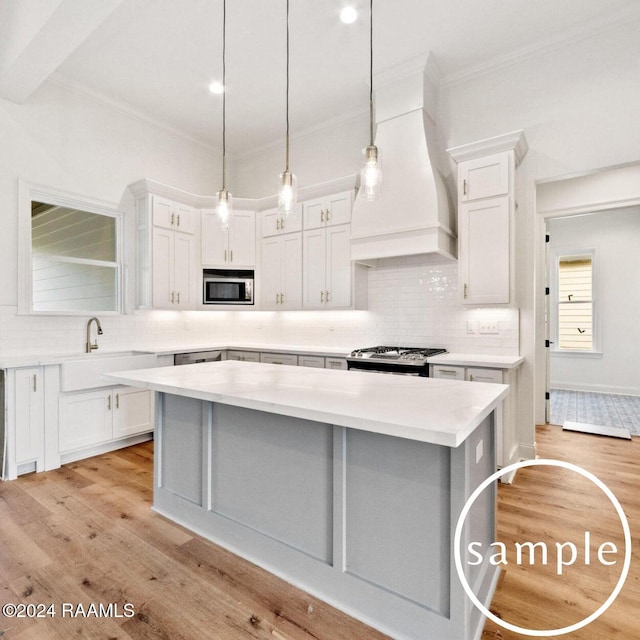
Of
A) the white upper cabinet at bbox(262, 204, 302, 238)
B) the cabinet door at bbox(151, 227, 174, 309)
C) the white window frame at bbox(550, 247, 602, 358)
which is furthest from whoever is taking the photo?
the white window frame at bbox(550, 247, 602, 358)

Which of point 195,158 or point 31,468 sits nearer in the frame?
point 31,468

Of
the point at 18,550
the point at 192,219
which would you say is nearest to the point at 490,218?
the point at 192,219

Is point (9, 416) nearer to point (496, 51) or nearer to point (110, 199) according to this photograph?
point (110, 199)

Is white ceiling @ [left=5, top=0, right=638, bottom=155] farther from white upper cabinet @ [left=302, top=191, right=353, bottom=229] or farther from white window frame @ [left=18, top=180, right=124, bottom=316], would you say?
white upper cabinet @ [left=302, top=191, right=353, bottom=229]

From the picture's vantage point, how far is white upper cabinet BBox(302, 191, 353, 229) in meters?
4.29

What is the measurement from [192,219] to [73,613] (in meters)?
3.98

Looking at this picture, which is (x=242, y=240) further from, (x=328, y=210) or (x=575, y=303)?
(x=575, y=303)

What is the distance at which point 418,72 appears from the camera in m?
3.63

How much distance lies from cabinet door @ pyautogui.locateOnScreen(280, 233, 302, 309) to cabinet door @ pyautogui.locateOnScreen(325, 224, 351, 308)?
0.41 m

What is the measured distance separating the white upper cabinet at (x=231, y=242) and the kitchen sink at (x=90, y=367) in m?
1.58

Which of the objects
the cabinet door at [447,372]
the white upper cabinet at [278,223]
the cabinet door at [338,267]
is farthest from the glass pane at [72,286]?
the cabinet door at [447,372]

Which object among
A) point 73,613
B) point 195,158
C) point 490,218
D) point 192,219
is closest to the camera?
point 73,613

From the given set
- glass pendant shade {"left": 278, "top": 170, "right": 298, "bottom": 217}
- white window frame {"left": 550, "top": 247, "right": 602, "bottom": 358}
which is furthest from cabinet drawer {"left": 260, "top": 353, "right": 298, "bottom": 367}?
white window frame {"left": 550, "top": 247, "right": 602, "bottom": 358}

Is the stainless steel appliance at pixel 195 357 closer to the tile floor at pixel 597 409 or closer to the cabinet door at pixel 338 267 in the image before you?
the cabinet door at pixel 338 267
